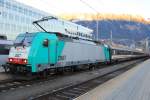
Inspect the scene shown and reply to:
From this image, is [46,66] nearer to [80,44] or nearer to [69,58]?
[69,58]

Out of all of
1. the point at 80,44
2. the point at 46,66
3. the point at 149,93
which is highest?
the point at 80,44

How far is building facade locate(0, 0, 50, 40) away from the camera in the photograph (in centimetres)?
6672

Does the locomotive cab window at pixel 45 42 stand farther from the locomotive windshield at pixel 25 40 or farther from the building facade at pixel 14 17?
the building facade at pixel 14 17

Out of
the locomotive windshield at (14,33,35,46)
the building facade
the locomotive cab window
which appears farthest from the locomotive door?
the building facade

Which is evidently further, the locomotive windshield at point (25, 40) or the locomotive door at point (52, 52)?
the locomotive door at point (52, 52)

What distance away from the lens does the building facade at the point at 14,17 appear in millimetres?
66719

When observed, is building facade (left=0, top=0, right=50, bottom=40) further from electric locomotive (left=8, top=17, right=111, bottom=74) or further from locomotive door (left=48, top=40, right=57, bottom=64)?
locomotive door (left=48, top=40, right=57, bottom=64)

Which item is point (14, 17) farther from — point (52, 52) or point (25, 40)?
point (25, 40)

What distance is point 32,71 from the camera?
690 inches

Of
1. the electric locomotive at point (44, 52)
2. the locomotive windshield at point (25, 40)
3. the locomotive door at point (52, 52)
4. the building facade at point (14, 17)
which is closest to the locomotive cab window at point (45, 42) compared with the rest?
the electric locomotive at point (44, 52)

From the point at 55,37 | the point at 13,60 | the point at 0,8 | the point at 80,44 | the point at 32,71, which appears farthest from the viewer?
the point at 0,8

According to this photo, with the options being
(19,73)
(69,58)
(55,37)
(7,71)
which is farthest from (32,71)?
(69,58)

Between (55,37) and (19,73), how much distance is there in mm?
4248

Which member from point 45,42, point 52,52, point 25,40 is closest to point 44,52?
point 45,42
